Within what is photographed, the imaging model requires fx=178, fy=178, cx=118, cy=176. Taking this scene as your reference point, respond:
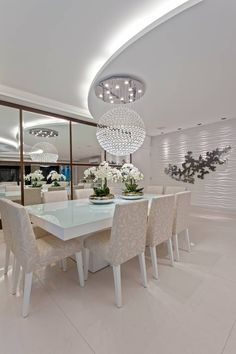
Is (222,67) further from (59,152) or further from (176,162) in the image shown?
(176,162)

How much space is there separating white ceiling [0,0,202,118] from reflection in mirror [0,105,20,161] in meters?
0.64

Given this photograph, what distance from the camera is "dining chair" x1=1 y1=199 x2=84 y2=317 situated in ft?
4.75

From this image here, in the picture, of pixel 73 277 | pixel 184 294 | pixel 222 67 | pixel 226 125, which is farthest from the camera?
pixel 226 125

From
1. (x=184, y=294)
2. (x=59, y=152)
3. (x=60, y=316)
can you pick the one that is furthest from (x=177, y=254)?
(x=59, y=152)

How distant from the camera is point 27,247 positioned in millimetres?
1454

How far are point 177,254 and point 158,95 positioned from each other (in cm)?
271

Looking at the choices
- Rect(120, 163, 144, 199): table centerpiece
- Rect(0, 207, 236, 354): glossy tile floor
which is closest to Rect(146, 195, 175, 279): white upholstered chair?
Rect(0, 207, 236, 354): glossy tile floor

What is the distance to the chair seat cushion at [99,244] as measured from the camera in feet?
5.36

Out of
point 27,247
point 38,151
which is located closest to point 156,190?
point 38,151

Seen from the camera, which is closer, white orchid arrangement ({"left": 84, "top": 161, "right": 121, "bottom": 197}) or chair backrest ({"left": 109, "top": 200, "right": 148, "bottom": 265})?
chair backrest ({"left": 109, "top": 200, "right": 148, "bottom": 265})

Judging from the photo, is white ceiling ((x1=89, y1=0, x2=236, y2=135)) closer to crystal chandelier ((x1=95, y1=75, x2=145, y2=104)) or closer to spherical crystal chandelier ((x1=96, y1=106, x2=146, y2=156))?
crystal chandelier ((x1=95, y1=75, x2=145, y2=104))

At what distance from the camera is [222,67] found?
2391 mm

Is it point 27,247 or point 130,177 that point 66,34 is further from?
point 27,247

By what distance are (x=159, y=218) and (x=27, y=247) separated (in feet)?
4.29
